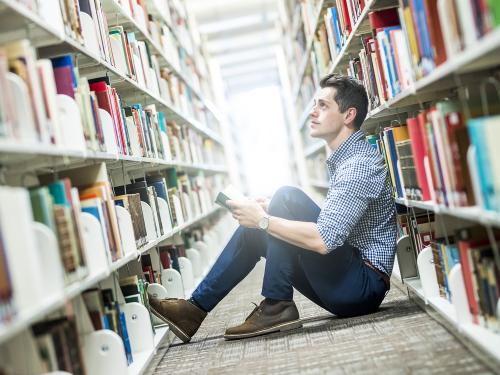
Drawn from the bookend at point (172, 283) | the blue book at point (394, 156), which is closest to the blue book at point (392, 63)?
the blue book at point (394, 156)

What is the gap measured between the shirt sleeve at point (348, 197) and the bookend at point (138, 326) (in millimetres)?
781

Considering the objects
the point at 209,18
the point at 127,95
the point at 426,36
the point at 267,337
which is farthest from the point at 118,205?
the point at 209,18

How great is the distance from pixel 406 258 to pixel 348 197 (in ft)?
2.30

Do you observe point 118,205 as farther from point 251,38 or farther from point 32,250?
point 251,38

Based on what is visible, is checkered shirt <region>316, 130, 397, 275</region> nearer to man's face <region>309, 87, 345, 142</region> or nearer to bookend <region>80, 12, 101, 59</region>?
man's face <region>309, 87, 345, 142</region>

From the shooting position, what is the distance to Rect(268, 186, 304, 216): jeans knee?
261 cm

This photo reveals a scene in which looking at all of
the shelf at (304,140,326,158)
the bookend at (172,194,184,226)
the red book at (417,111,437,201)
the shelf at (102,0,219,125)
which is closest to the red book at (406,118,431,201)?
the red book at (417,111,437,201)

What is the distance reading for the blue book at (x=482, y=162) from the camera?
1.51 metres

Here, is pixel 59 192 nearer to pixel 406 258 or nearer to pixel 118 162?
pixel 118 162

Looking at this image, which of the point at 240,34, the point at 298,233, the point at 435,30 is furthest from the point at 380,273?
the point at 240,34

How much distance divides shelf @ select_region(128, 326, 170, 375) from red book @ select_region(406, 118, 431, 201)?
3.87 ft

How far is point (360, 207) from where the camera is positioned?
2.45 meters

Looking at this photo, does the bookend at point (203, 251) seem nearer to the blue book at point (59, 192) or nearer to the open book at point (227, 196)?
the open book at point (227, 196)

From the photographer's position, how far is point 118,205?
2584 millimetres
